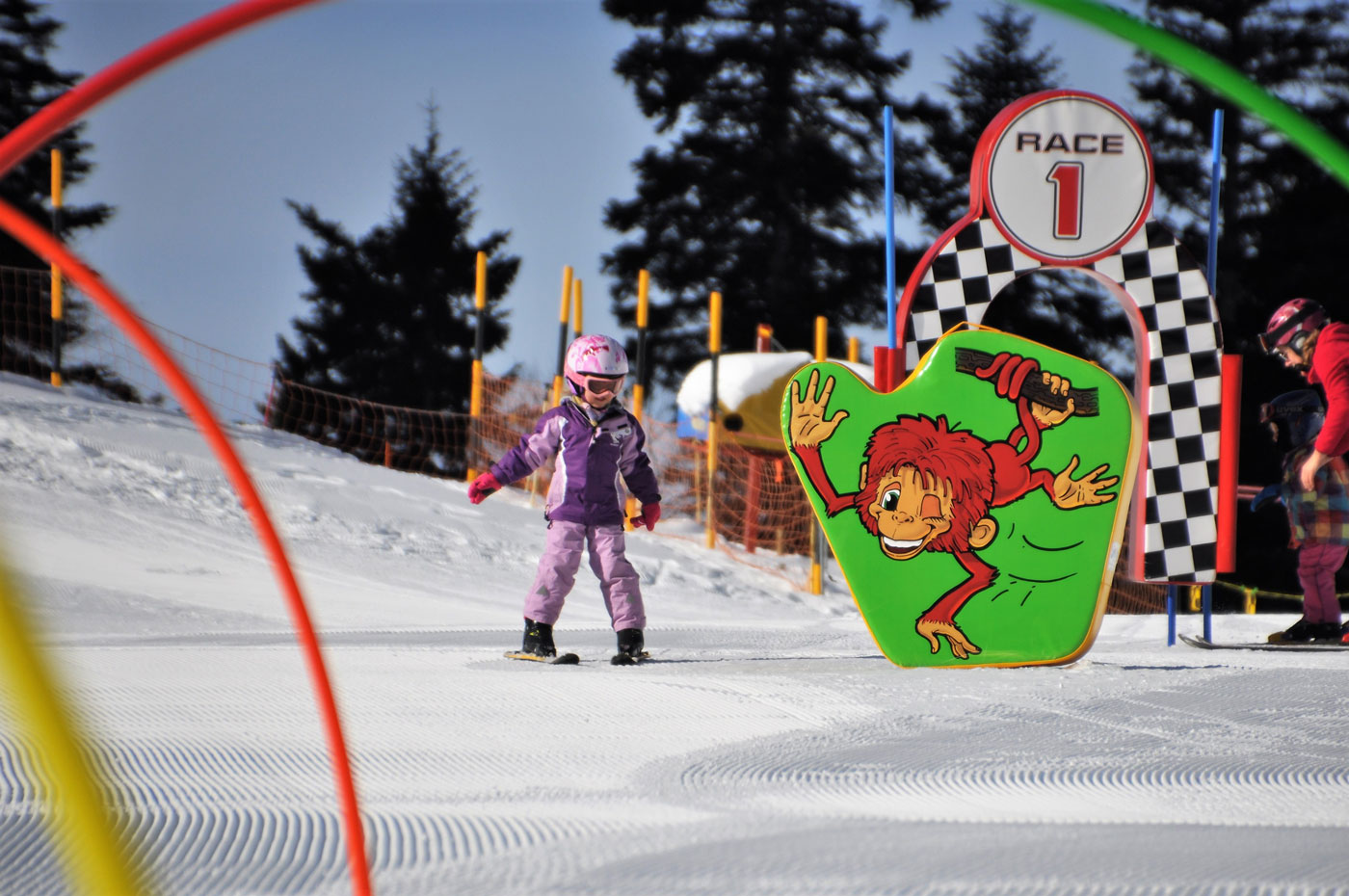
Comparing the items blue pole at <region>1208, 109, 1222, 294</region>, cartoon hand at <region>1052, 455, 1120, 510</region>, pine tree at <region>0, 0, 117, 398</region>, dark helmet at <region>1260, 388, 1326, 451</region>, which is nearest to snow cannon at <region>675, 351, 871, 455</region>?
blue pole at <region>1208, 109, 1222, 294</region>

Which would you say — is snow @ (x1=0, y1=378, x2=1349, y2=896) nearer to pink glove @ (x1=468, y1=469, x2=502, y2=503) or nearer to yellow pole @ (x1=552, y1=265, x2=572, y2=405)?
pink glove @ (x1=468, y1=469, x2=502, y2=503)

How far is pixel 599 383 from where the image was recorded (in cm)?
446

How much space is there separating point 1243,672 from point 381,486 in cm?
613

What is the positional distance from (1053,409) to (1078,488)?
256 millimetres

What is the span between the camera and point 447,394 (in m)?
22.4

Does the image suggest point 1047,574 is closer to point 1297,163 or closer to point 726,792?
point 726,792

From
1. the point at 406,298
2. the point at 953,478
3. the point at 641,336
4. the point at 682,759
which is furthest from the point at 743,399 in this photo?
the point at 406,298

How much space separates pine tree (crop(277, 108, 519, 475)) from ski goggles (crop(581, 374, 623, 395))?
18152mm

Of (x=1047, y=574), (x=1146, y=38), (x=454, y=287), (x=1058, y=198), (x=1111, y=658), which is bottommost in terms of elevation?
Result: (x=1111, y=658)

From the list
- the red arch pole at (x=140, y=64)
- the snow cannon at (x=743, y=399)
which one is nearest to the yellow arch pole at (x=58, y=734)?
the red arch pole at (x=140, y=64)

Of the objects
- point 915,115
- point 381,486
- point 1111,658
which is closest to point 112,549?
point 381,486

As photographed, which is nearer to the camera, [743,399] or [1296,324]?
[1296,324]

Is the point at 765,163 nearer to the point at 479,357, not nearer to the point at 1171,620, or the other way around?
the point at 479,357

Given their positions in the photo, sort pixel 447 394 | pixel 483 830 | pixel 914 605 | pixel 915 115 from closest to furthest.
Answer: pixel 483 830 < pixel 914 605 < pixel 915 115 < pixel 447 394
